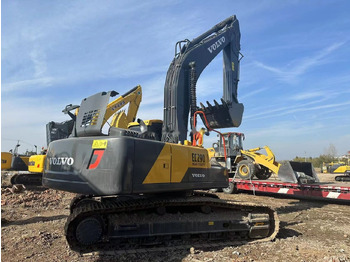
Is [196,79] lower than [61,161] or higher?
higher

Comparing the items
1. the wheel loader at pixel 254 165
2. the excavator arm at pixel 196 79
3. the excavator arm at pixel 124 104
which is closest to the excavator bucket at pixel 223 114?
the excavator arm at pixel 196 79

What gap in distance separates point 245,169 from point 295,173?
9.02ft

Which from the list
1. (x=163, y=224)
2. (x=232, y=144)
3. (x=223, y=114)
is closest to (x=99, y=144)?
(x=163, y=224)

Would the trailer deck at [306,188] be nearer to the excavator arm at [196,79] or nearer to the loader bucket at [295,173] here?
the loader bucket at [295,173]

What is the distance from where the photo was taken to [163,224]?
189 inches

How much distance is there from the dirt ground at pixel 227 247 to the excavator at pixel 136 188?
0.33 metres

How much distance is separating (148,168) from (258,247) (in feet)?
7.92

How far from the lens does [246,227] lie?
532cm

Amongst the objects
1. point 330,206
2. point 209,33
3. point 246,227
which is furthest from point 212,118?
point 246,227

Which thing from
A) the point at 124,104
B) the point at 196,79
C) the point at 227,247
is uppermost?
the point at 196,79

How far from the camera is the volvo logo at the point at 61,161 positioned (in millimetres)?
4375

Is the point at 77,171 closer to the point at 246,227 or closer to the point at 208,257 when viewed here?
the point at 208,257

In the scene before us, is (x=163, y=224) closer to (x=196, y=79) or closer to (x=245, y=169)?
(x=196, y=79)

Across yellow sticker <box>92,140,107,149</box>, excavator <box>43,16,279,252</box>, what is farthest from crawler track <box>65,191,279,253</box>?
yellow sticker <box>92,140,107,149</box>
